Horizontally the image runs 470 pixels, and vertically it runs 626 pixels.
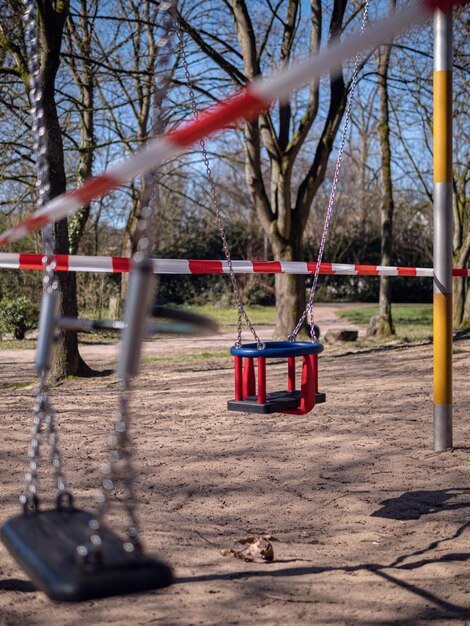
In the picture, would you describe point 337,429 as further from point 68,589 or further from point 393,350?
point 393,350

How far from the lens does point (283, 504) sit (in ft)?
14.4

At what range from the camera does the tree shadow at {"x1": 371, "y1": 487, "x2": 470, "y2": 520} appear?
4.23 m

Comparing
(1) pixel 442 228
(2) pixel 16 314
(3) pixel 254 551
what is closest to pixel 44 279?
(3) pixel 254 551

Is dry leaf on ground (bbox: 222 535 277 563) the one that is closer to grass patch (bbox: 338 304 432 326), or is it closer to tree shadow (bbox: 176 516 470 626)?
tree shadow (bbox: 176 516 470 626)

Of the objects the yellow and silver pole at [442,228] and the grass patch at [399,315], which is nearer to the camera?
the yellow and silver pole at [442,228]

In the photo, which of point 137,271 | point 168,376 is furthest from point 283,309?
point 137,271

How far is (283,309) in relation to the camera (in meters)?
13.2

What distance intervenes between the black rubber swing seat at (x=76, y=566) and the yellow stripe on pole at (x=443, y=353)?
12.4 feet

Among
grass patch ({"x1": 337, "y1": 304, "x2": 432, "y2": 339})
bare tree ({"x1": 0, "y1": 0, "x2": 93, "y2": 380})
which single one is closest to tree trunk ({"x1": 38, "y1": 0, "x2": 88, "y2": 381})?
bare tree ({"x1": 0, "y1": 0, "x2": 93, "y2": 380})

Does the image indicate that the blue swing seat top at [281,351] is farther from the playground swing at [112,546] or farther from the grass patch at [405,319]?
the grass patch at [405,319]

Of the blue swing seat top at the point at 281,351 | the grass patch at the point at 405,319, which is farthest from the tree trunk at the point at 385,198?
the blue swing seat top at the point at 281,351

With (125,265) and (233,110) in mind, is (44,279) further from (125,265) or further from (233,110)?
(125,265)

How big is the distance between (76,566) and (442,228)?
421 centimetres

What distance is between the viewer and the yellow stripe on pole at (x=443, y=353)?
549 cm
